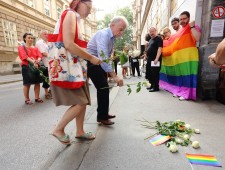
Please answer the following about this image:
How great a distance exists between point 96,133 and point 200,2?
4.21 metres

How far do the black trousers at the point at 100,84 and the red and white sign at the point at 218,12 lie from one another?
286 cm

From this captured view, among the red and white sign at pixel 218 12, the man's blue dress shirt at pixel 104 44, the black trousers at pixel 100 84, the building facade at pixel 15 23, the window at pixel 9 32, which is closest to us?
the man's blue dress shirt at pixel 104 44

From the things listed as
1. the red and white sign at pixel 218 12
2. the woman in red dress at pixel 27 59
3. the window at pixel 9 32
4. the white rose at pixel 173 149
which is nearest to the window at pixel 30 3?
the window at pixel 9 32

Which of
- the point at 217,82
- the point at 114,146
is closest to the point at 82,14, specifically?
the point at 114,146

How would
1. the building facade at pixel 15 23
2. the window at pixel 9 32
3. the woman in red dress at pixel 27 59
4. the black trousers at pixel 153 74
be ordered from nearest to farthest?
1. the woman in red dress at pixel 27 59
2. the black trousers at pixel 153 74
3. the building facade at pixel 15 23
4. the window at pixel 9 32

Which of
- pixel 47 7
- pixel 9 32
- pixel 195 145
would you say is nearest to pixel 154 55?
pixel 195 145

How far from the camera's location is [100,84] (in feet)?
10.0

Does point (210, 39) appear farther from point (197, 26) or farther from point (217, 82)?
point (217, 82)

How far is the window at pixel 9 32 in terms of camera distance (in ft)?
55.7

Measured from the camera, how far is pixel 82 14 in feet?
7.25

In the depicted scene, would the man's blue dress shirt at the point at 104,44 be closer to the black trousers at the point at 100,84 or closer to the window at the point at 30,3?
the black trousers at the point at 100,84

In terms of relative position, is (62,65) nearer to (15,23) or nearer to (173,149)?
(173,149)

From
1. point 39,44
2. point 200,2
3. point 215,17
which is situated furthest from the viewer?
point 39,44

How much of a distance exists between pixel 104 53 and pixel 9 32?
17.9 meters
